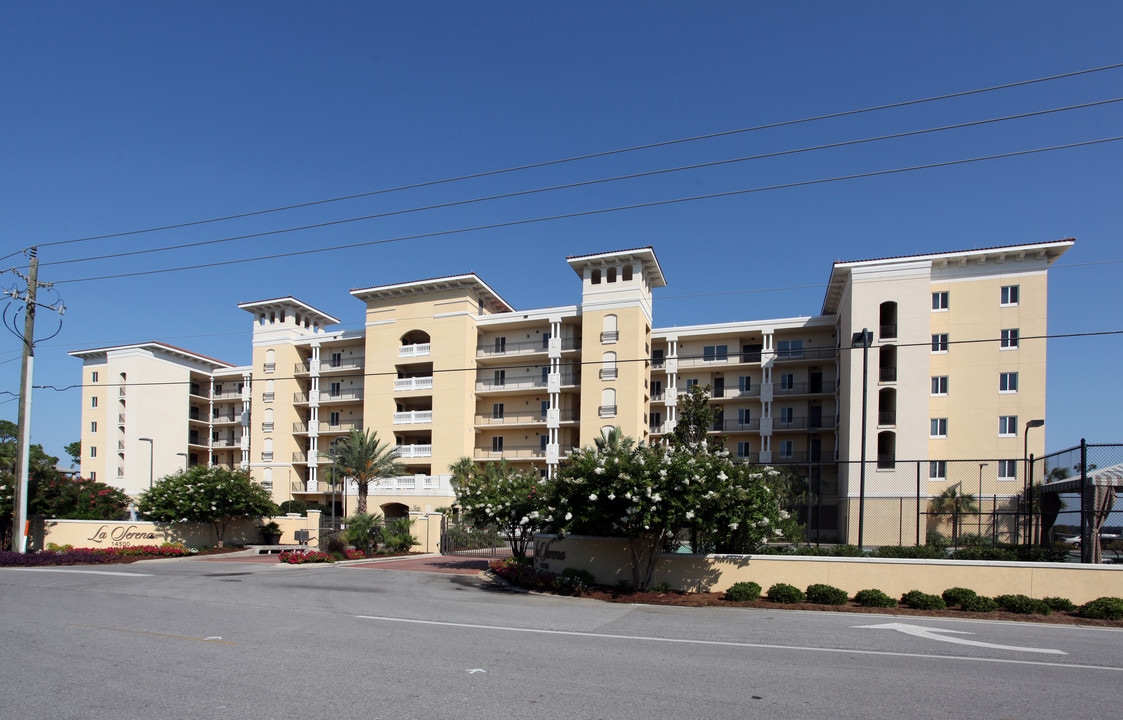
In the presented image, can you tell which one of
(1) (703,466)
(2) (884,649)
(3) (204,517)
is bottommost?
(3) (204,517)

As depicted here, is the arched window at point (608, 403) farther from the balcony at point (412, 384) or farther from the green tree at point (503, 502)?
the green tree at point (503, 502)

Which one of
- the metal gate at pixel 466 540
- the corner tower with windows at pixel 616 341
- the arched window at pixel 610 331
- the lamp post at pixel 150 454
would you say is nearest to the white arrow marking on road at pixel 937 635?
the metal gate at pixel 466 540

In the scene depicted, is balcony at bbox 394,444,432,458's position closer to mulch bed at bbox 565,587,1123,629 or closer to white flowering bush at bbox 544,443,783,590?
white flowering bush at bbox 544,443,783,590

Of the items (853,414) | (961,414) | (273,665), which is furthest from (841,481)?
(273,665)

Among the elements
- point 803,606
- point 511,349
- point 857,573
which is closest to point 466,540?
point 511,349

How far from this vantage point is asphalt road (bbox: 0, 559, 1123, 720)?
7824mm

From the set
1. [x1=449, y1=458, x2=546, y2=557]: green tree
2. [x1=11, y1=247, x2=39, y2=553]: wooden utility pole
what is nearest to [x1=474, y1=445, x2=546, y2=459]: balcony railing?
[x1=449, y1=458, x2=546, y2=557]: green tree

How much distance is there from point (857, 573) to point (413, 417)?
4191cm

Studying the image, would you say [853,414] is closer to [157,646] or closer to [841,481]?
[841,481]

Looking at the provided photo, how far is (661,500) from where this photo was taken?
17.5 metres

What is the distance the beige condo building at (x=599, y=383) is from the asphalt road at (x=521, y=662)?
19.4 m

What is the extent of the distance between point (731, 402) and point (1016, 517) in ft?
104

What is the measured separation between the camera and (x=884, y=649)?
11625mm

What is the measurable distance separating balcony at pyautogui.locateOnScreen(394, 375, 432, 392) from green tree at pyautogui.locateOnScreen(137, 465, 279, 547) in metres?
20.1
